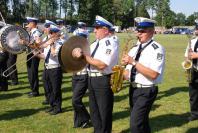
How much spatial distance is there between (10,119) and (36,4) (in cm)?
10420

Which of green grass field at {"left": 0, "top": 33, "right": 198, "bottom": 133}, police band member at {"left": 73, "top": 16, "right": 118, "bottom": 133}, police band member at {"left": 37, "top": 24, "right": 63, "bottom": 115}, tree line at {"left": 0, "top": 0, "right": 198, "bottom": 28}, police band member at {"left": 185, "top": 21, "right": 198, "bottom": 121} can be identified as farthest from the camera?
tree line at {"left": 0, "top": 0, "right": 198, "bottom": 28}

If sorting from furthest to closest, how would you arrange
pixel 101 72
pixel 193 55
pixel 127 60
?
pixel 193 55 → pixel 101 72 → pixel 127 60

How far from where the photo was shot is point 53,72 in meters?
9.62

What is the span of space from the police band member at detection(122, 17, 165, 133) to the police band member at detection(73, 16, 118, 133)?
509 millimetres

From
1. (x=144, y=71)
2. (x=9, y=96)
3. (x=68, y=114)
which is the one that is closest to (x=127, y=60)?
(x=144, y=71)

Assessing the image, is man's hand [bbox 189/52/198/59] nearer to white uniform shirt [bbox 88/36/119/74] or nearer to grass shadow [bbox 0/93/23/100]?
white uniform shirt [bbox 88/36/119/74]

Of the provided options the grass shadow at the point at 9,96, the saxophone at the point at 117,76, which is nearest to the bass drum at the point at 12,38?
the saxophone at the point at 117,76

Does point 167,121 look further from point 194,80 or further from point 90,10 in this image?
point 90,10

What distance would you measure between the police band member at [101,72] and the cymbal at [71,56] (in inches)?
4.8

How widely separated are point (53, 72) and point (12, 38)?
1536mm

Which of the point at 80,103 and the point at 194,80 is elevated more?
the point at 194,80

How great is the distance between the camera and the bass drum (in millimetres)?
8352

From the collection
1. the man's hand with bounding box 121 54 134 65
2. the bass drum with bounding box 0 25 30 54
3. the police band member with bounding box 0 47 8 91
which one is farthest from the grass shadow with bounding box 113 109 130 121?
the police band member with bounding box 0 47 8 91

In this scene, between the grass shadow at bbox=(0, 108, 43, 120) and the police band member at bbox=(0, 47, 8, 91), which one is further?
the police band member at bbox=(0, 47, 8, 91)
